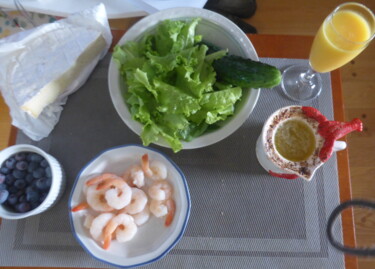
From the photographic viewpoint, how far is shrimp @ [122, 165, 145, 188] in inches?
28.4

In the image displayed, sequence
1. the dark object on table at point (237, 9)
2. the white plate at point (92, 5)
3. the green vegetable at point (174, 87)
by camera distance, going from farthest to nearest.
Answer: the dark object on table at point (237, 9), the white plate at point (92, 5), the green vegetable at point (174, 87)

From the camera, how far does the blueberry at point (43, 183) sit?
2.28 ft

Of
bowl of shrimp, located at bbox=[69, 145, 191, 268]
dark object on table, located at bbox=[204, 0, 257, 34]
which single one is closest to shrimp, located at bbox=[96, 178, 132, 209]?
bowl of shrimp, located at bbox=[69, 145, 191, 268]

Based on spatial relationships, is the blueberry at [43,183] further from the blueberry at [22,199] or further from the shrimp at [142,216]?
the shrimp at [142,216]

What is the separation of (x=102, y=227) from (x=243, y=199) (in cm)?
32

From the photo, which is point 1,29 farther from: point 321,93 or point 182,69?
point 321,93

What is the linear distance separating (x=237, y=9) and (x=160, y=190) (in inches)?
30.3

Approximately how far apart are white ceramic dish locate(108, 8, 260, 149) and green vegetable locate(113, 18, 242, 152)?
2cm

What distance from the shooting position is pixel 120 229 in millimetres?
699

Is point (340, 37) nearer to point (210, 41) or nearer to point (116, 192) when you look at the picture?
point (210, 41)

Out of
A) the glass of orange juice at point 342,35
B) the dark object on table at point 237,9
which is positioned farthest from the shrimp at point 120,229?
the dark object on table at point 237,9

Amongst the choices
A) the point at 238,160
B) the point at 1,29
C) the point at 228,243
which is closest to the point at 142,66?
the point at 238,160

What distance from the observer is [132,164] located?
29.9 inches

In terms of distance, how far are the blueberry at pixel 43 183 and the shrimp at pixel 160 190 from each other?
213 mm
